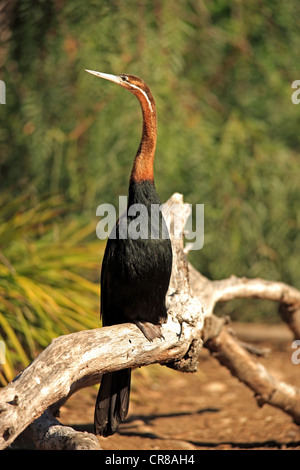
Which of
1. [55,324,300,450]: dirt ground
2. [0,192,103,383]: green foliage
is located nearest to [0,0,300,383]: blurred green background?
[0,192,103,383]: green foliage

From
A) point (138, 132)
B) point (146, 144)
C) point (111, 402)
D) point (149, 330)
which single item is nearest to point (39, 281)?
point (138, 132)

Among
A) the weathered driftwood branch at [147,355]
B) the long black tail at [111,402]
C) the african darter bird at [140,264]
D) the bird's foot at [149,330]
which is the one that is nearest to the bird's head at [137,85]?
the african darter bird at [140,264]

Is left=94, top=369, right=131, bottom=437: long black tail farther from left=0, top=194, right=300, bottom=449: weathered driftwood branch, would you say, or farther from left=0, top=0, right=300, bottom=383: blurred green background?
left=0, top=0, right=300, bottom=383: blurred green background

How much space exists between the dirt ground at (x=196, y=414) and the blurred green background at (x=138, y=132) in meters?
0.70

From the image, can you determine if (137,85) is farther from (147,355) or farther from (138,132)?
(138,132)

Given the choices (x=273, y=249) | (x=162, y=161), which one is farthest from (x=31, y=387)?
(x=273, y=249)

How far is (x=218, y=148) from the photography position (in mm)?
5547

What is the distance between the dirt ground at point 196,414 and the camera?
3.80 meters

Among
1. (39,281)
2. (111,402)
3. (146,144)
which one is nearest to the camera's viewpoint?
(146,144)

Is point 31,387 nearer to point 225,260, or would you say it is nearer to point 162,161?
point 162,161

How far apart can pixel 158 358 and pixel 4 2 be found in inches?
150

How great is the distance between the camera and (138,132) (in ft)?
16.6

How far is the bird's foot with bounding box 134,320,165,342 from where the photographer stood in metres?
2.74

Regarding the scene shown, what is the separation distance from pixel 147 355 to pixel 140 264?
390 mm
